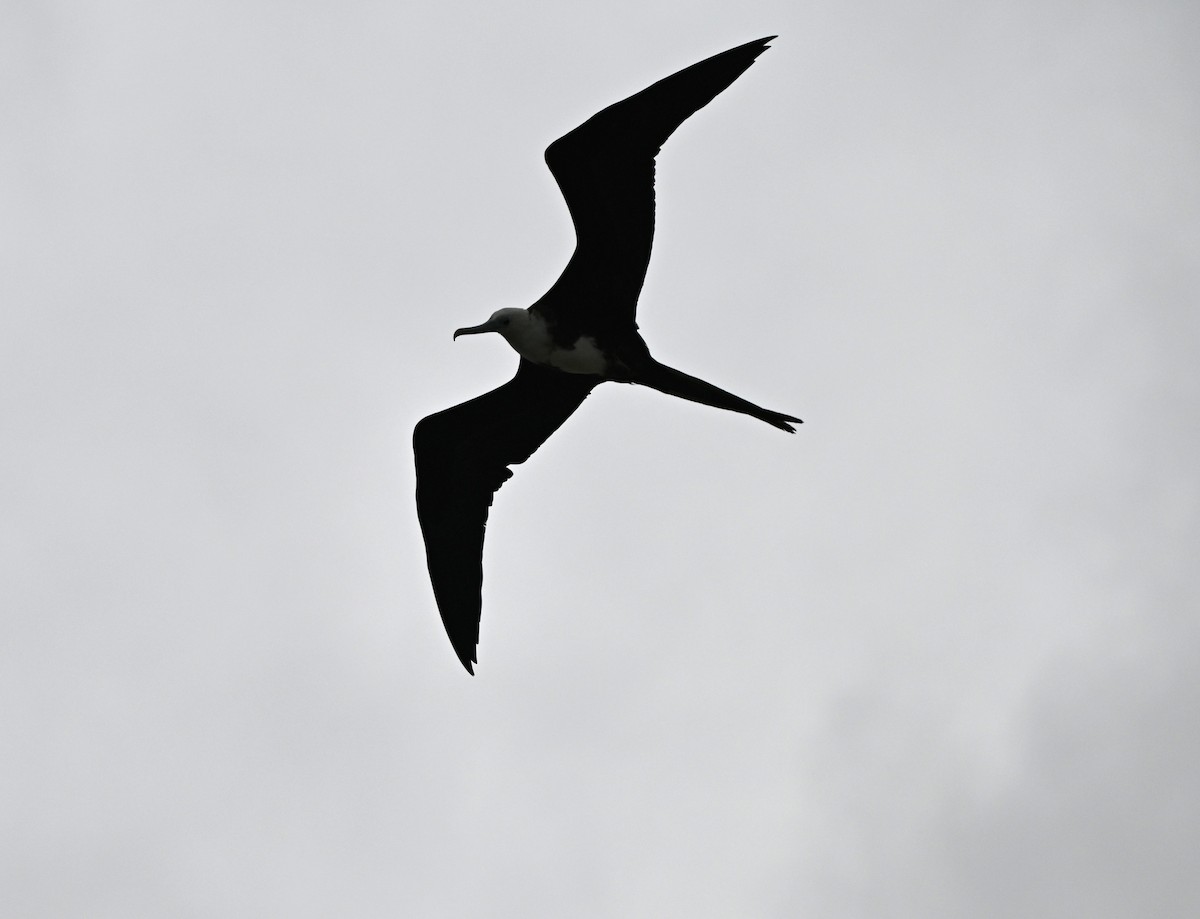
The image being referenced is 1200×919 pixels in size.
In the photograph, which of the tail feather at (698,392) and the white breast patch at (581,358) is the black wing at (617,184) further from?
the tail feather at (698,392)

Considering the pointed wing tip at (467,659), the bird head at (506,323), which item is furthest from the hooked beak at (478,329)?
the pointed wing tip at (467,659)

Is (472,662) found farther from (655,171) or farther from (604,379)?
(655,171)

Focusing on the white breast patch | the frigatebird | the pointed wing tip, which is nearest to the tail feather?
the frigatebird

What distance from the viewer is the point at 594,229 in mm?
9508

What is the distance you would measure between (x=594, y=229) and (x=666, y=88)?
105 centimetres

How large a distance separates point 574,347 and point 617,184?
46.9 inches

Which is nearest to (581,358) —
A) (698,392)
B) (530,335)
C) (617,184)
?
(530,335)

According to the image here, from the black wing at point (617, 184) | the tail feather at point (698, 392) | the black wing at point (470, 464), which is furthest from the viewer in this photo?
the black wing at point (470, 464)

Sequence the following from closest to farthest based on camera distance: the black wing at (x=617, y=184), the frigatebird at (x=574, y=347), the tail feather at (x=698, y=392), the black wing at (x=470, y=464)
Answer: the black wing at (x=617, y=184)
the frigatebird at (x=574, y=347)
the tail feather at (x=698, y=392)
the black wing at (x=470, y=464)

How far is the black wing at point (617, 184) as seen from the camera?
8.87 metres

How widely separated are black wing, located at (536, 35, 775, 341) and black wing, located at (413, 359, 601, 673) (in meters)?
0.89

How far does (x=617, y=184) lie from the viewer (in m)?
9.27

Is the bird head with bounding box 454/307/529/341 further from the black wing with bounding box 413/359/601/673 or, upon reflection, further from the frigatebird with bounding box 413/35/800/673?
the black wing with bounding box 413/359/601/673

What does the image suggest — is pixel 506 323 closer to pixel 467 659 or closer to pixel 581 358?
pixel 581 358
